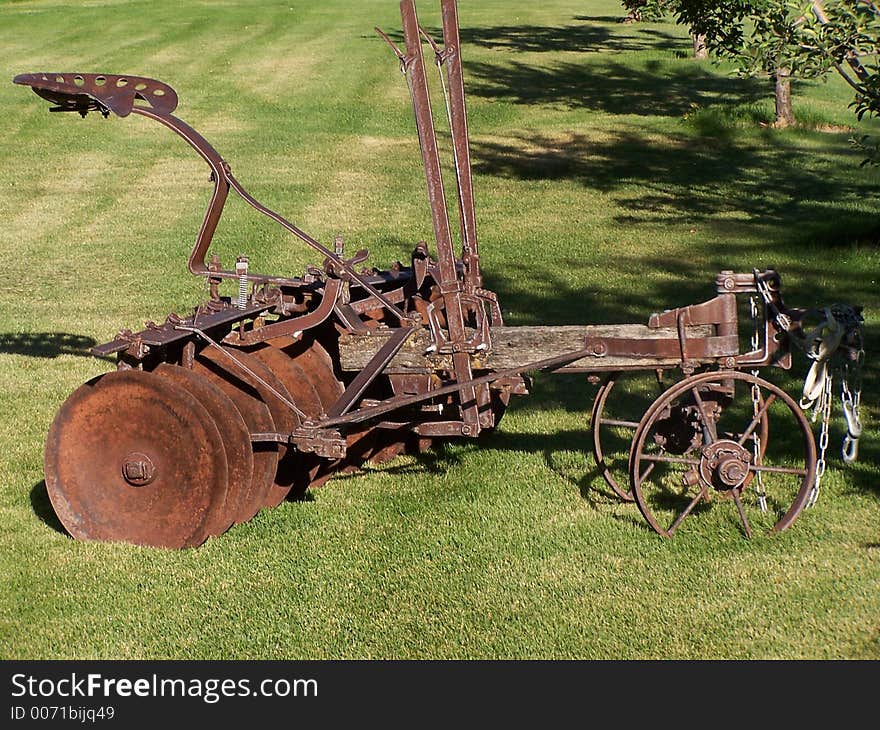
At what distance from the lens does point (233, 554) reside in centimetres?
614

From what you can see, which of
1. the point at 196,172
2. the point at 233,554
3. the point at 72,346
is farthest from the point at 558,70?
the point at 233,554

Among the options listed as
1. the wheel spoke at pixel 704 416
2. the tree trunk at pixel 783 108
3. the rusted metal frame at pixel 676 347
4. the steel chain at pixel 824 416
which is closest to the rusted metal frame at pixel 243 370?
the rusted metal frame at pixel 676 347

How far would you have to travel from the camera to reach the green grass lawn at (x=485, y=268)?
5637mm

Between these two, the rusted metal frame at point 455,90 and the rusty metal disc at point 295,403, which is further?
the rusty metal disc at point 295,403

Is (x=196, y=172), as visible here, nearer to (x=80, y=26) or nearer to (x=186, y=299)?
(x=186, y=299)

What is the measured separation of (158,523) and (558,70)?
2244 centimetres

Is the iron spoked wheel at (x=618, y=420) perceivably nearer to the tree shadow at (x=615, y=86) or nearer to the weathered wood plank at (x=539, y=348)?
the weathered wood plank at (x=539, y=348)

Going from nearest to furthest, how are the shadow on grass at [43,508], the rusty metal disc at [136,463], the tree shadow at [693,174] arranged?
the rusty metal disc at [136,463], the shadow on grass at [43,508], the tree shadow at [693,174]

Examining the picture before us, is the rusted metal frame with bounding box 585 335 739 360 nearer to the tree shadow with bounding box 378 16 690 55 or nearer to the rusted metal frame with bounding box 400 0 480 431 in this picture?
the rusted metal frame with bounding box 400 0 480 431

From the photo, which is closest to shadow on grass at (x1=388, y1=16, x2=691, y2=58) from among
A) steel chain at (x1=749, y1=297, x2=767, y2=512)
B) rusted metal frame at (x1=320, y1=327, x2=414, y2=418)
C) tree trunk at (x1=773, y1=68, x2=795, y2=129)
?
tree trunk at (x1=773, y1=68, x2=795, y2=129)

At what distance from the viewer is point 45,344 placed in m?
10.1

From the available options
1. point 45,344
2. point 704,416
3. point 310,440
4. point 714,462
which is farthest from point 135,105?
point 45,344

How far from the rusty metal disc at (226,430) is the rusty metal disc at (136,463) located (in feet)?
0.32

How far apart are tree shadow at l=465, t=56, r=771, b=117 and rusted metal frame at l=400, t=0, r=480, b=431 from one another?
17430 mm
